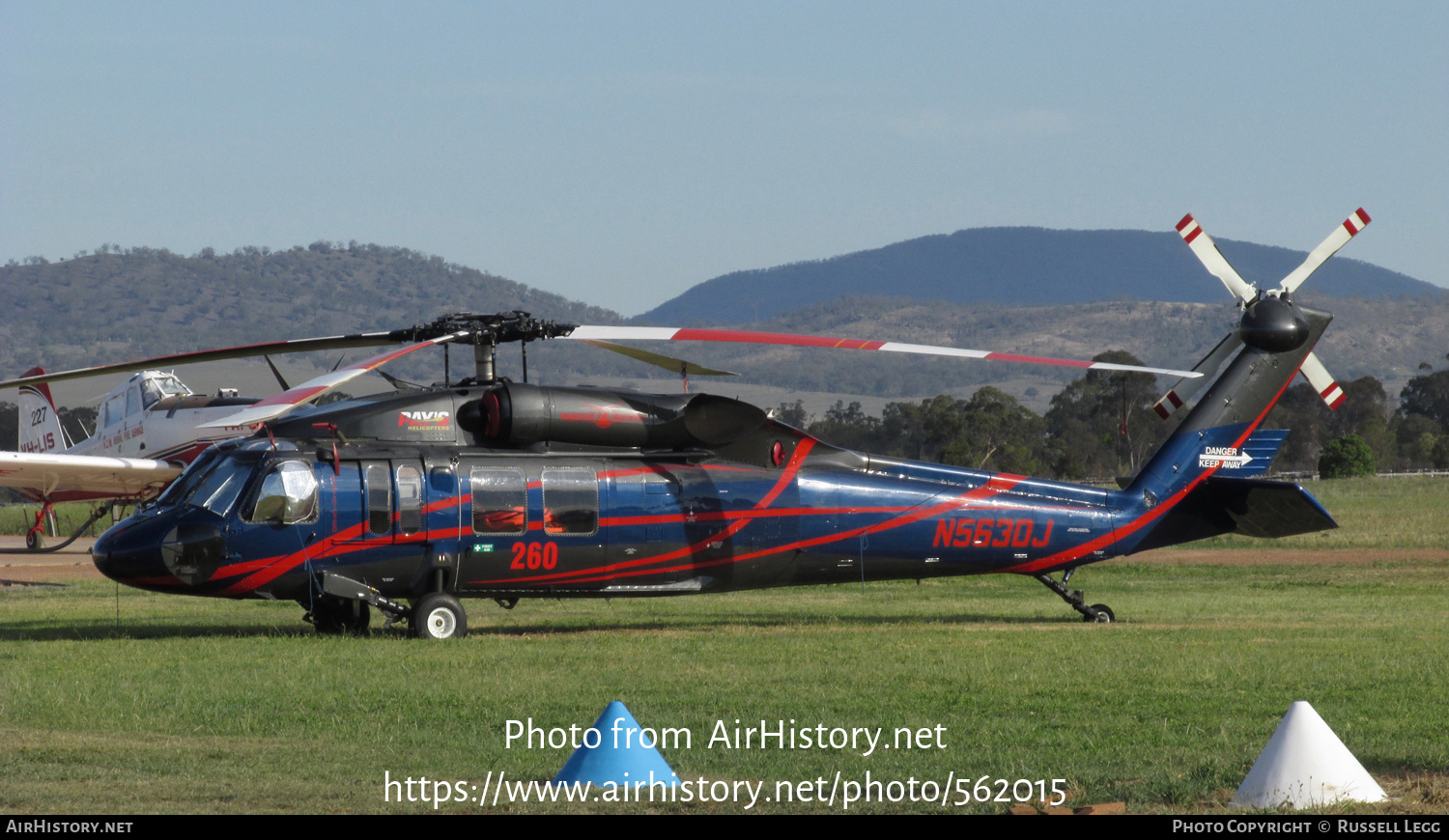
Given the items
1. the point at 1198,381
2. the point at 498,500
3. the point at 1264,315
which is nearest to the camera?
the point at 498,500

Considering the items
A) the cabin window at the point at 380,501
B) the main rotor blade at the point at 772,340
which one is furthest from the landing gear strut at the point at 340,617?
the main rotor blade at the point at 772,340

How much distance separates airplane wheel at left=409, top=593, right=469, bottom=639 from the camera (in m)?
16.9

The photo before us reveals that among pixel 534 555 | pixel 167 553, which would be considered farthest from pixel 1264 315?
pixel 167 553

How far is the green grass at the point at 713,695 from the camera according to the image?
9.02 m

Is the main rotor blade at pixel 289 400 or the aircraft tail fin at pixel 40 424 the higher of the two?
the main rotor blade at pixel 289 400

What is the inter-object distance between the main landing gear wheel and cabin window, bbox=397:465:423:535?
134 cm

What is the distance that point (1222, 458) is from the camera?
828 inches

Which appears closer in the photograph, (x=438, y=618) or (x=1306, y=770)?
(x=1306, y=770)

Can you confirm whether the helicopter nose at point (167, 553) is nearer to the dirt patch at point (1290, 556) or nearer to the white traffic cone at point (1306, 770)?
the white traffic cone at point (1306, 770)

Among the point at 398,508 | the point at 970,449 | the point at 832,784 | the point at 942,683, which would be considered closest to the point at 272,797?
the point at 832,784

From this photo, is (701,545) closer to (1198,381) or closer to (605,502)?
(605,502)

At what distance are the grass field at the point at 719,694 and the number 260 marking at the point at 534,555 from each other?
33.7 inches

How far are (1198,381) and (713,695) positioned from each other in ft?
29.1

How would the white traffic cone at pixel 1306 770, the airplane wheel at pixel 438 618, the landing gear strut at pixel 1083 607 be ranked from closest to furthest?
the white traffic cone at pixel 1306 770
the airplane wheel at pixel 438 618
the landing gear strut at pixel 1083 607
